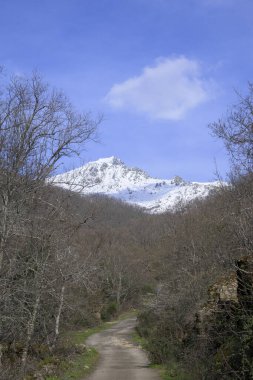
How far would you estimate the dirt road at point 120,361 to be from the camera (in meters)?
17.0

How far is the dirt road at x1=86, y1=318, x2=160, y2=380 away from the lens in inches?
669

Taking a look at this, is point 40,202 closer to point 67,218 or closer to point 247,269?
point 67,218

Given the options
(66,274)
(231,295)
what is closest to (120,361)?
(66,274)

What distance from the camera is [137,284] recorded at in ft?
234

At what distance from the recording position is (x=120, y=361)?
23031 millimetres

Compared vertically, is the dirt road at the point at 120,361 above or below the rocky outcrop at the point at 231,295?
below

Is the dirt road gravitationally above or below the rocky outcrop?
below

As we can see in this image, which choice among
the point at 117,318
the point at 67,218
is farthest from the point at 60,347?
the point at 117,318

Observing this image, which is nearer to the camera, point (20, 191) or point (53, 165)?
point (20, 191)

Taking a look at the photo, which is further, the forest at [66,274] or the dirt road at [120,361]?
the dirt road at [120,361]

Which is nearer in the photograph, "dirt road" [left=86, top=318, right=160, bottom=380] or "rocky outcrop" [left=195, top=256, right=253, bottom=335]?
"rocky outcrop" [left=195, top=256, right=253, bottom=335]

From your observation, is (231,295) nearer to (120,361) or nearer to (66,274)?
(66,274)

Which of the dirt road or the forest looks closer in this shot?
the forest

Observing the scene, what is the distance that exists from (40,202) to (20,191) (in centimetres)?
220
